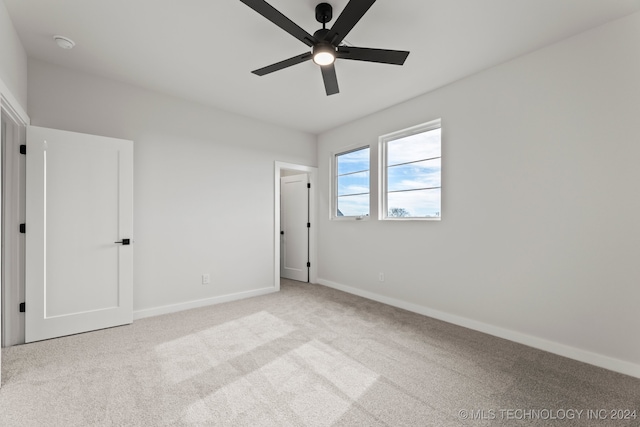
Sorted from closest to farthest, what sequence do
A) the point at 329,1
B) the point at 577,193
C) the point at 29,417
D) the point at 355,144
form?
1. the point at 29,417
2. the point at 329,1
3. the point at 577,193
4. the point at 355,144

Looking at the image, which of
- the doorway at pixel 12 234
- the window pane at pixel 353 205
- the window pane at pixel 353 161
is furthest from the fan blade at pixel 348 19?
the doorway at pixel 12 234

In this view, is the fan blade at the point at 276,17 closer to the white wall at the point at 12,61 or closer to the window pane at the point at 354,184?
the white wall at the point at 12,61

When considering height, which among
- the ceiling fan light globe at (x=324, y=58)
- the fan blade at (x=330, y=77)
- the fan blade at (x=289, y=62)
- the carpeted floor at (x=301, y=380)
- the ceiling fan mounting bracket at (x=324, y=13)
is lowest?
the carpeted floor at (x=301, y=380)

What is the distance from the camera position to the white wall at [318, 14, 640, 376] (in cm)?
224

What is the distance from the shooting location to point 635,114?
2188mm

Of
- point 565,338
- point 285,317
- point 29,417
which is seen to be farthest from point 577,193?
point 29,417

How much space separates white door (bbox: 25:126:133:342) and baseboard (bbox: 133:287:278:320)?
244mm

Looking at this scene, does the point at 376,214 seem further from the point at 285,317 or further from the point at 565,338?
the point at 565,338

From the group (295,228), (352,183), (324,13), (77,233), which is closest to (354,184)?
(352,183)

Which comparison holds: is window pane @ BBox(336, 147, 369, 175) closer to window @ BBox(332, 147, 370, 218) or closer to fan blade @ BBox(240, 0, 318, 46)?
window @ BBox(332, 147, 370, 218)

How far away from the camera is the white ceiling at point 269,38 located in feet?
7.04

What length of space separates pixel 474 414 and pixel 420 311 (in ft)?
6.21

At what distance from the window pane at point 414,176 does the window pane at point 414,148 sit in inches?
3.4

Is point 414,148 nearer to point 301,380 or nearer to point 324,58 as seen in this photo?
point 324,58
